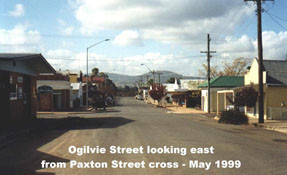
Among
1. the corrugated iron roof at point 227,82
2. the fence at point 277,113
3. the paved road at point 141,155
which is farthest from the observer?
the corrugated iron roof at point 227,82

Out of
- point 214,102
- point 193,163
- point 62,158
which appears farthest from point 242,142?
point 214,102

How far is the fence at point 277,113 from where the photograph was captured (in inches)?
1045

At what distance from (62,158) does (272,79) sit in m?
23.1

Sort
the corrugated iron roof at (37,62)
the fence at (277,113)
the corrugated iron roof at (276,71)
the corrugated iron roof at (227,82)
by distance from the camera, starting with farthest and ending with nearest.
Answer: the corrugated iron roof at (227,82)
the corrugated iron roof at (276,71)
the fence at (277,113)
the corrugated iron roof at (37,62)

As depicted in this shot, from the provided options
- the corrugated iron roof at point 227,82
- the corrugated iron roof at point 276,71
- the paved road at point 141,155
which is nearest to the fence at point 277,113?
the corrugated iron roof at point 276,71

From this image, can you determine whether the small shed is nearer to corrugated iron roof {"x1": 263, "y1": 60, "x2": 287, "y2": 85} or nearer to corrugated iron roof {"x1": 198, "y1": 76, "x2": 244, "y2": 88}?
corrugated iron roof {"x1": 263, "y1": 60, "x2": 287, "y2": 85}

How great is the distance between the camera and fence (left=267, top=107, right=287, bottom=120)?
26.5m

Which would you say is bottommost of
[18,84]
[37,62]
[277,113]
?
[277,113]

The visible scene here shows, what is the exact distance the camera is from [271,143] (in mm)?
14281

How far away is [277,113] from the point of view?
2695 cm

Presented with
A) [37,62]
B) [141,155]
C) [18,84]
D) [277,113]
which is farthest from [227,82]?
[141,155]

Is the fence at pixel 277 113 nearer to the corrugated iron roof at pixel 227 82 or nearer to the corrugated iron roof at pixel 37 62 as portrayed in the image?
the corrugated iron roof at pixel 227 82

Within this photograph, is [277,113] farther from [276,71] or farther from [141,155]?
[141,155]

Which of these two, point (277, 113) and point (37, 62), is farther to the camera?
point (277, 113)
